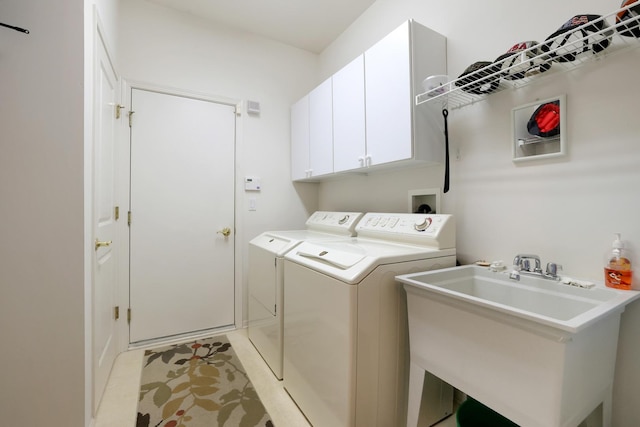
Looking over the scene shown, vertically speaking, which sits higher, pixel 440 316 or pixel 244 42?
pixel 244 42

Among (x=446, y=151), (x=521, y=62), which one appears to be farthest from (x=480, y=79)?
(x=446, y=151)

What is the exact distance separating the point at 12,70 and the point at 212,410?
6.11ft

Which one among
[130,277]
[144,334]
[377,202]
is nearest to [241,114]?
[377,202]

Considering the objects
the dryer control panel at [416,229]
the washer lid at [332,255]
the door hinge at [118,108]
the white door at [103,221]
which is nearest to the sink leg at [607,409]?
the dryer control panel at [416,229]

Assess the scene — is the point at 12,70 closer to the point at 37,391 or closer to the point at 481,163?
the point at 37,391

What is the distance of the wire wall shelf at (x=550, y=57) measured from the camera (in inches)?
Answer: 38.9

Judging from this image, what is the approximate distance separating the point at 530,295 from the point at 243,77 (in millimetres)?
2795

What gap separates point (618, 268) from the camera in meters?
1.04

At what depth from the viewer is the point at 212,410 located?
1.59 m

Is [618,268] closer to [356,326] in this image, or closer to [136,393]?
[356,326]

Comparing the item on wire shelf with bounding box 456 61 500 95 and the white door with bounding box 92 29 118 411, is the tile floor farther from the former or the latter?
the item on wire shelf with bounding box 456 61 500 95

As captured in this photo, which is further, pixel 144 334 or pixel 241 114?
pixel 241 114

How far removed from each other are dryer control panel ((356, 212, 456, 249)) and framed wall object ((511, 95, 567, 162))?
469 mm

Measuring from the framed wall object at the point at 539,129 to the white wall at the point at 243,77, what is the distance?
2011 mm
